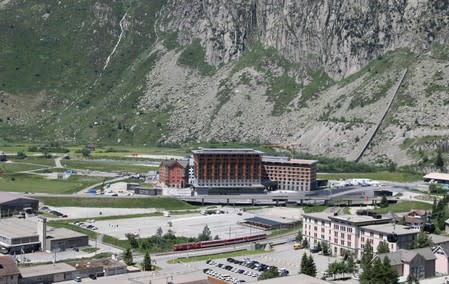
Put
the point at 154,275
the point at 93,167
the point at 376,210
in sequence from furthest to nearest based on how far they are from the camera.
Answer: the point at 93,167, the point at 376,210, the point at 154,275

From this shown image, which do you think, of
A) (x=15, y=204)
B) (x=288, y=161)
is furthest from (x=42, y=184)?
(x=288, y=161)

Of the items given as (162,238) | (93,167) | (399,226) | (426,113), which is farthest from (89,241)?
(426,113)

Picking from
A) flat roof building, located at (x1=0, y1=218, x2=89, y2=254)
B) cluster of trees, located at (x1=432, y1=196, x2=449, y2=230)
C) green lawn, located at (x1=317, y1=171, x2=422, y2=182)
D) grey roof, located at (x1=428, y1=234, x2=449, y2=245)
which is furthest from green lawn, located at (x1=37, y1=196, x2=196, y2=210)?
grey roof, located at (x1=428, y1=234, x2=449, y2=245)

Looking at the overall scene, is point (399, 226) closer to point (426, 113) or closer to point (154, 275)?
point (154, 275)

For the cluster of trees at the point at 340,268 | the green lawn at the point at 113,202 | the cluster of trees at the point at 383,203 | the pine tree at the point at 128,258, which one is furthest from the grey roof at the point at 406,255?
the green lawn at the point at 113,202

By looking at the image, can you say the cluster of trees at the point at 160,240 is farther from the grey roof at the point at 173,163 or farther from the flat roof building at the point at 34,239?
the grey roof at the point at 173,163
